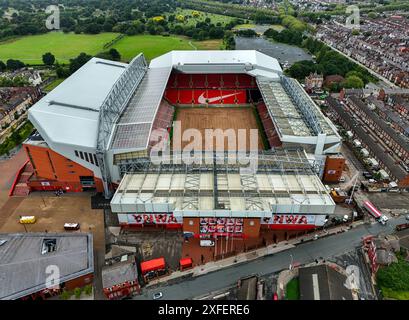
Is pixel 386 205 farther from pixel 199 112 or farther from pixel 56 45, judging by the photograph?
pixel 56 45

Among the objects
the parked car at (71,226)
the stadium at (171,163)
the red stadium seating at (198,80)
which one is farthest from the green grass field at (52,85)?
the parked car at (71,226)

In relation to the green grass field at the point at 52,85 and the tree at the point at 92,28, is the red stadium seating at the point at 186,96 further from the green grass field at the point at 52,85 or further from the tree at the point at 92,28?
the tree at the point at 92,28

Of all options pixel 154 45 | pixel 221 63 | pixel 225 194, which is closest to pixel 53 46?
A: pixel 154 45

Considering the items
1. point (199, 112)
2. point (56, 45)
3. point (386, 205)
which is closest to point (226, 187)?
point (386, 205)

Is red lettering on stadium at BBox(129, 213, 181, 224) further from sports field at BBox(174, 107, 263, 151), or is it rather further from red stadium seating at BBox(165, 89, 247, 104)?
red stadium seating at BBox(165, 89, 247, 104)

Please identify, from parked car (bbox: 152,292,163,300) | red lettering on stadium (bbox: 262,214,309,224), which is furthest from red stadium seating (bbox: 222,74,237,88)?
parked car (bbox: 152,292,163,300)

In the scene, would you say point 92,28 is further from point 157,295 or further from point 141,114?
point 157,295
